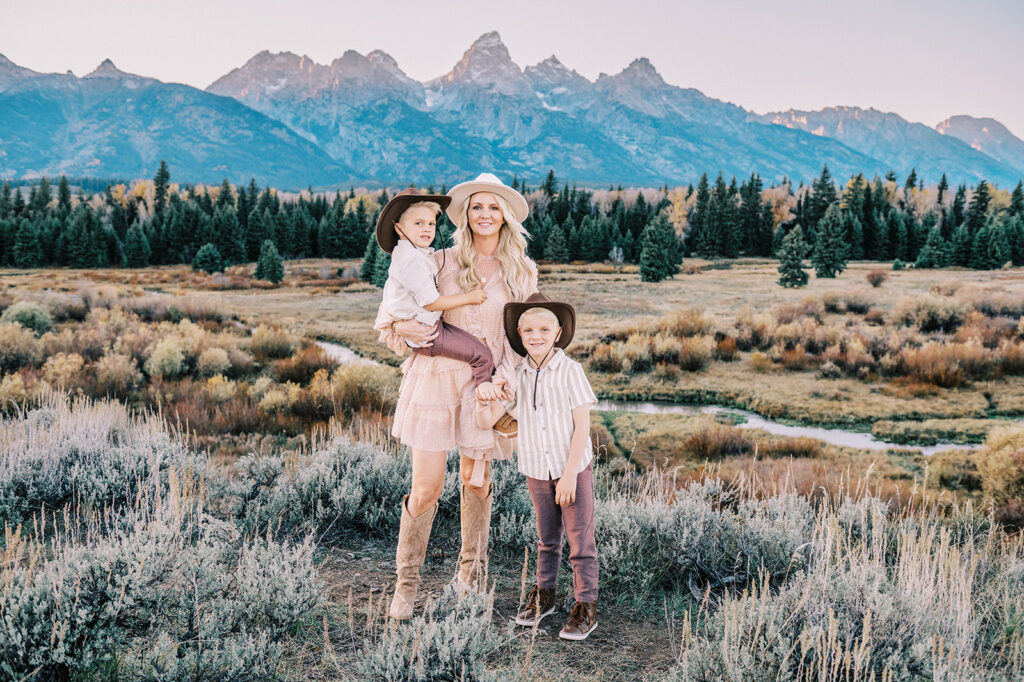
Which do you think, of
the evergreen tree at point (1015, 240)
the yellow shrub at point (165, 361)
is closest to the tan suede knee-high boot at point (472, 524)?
the yellow shrub at point (165, 361)

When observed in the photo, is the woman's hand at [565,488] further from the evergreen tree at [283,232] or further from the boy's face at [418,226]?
the evergreen tree at [283,232]

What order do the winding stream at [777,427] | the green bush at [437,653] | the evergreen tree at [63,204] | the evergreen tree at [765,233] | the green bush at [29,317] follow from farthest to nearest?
the evergreen tree at [765,233]
the evergreen tree at [63,204]
the green bush at [29,317]
the winding stream at [777,427]
the green bush at [437,653]

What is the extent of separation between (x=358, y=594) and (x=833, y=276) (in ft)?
148

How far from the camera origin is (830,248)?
41.4m

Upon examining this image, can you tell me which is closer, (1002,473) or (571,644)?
(571,644)

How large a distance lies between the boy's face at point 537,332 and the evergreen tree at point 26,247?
6430cm

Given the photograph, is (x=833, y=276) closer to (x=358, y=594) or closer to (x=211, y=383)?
(x=211, y=383)

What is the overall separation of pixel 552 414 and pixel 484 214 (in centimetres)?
116

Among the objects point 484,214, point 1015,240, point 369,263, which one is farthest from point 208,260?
point 1015,240

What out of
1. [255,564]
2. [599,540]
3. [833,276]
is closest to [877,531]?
[599,540]

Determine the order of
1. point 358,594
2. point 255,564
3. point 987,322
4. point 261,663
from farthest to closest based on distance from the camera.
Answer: point 987,322 → point 358,594 → point 255,564 → point 261,663

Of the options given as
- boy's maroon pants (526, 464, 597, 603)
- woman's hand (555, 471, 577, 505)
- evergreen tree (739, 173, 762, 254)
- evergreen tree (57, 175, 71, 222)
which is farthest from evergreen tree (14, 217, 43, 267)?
evergreen tree (739, 173, 762, 254)

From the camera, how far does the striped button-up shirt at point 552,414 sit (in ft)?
10.7

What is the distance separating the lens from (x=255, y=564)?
3318 mm
